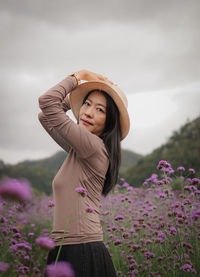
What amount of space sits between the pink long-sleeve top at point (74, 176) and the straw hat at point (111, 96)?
29cm

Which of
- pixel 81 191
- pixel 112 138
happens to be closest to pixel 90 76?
pixel 112 138

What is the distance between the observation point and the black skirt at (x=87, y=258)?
59.2 inches

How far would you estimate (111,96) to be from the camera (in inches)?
80.4

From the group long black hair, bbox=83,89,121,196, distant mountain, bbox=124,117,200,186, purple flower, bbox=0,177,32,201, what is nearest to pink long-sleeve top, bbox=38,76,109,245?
long black hair, bbox=83,89,121,196

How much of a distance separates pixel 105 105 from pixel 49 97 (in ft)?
1.77

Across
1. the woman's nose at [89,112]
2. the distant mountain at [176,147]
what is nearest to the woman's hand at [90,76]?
the woman's nose at [89,112]

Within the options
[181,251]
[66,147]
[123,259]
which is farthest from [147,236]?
[66,147]

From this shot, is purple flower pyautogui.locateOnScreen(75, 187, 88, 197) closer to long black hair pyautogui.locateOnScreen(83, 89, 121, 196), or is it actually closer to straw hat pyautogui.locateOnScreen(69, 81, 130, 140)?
long black hair pyautogui.locateOnScreen(83, 89, 121, 196)

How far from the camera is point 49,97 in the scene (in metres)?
1.59

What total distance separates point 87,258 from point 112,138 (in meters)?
0.81

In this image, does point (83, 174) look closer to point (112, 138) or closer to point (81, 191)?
point (81, 191)

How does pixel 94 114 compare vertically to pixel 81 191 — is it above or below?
above

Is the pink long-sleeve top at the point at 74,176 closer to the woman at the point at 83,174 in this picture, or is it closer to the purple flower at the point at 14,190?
the woman at the point at 83,174

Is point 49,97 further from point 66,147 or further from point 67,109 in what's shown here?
point 67,109
